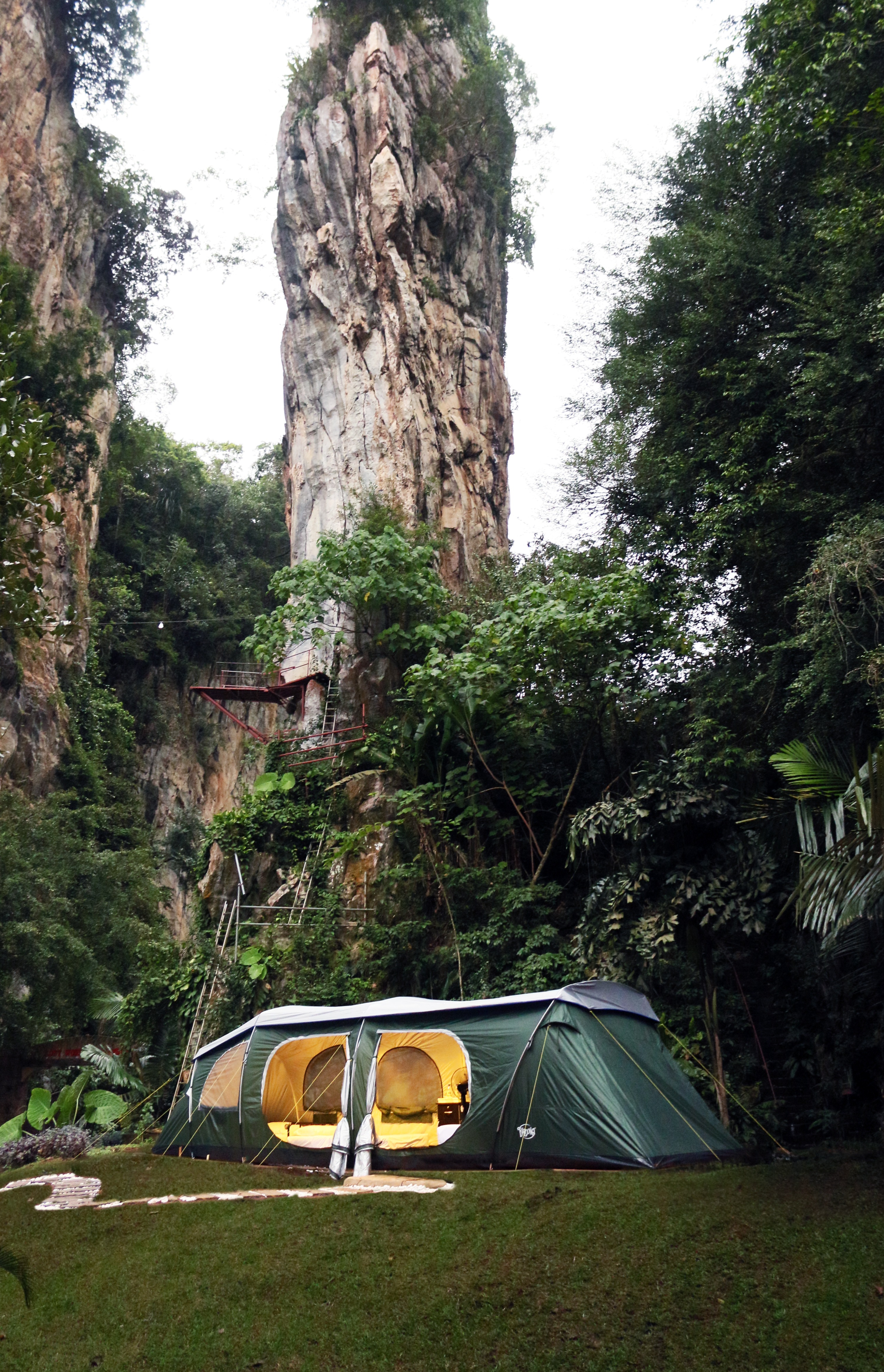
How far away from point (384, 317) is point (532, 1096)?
1591 cm

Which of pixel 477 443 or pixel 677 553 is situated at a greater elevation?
pixel 477 443

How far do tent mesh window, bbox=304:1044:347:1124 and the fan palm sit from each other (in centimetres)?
428

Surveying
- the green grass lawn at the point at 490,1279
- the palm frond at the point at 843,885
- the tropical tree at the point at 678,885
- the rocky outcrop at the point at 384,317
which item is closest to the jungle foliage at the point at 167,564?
the rocky outcrop at the point at 384,317

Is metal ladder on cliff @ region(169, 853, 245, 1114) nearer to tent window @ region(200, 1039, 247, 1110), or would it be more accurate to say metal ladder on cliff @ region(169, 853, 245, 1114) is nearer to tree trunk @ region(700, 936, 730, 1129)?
tent window @ region(200, 1039, 247, 1110)

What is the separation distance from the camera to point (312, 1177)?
7.22 metres

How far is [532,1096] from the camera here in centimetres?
704

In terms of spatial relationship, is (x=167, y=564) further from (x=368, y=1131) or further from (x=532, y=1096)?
(x=532, y=1096)

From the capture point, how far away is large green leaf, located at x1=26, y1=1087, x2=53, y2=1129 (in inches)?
511

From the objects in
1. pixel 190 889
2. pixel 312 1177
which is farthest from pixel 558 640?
pixel 190 889

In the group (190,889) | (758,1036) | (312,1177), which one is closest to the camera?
(312,1177)

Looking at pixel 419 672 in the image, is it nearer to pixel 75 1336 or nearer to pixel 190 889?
pixel 75 1336

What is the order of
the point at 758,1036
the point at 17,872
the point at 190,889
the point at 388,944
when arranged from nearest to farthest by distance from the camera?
the point at 758,1036 < the point at 388,944 < the point at 17,872 < the point at 190,889

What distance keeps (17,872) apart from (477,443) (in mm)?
12185

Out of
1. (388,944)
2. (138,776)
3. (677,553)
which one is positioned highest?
(677,553)
